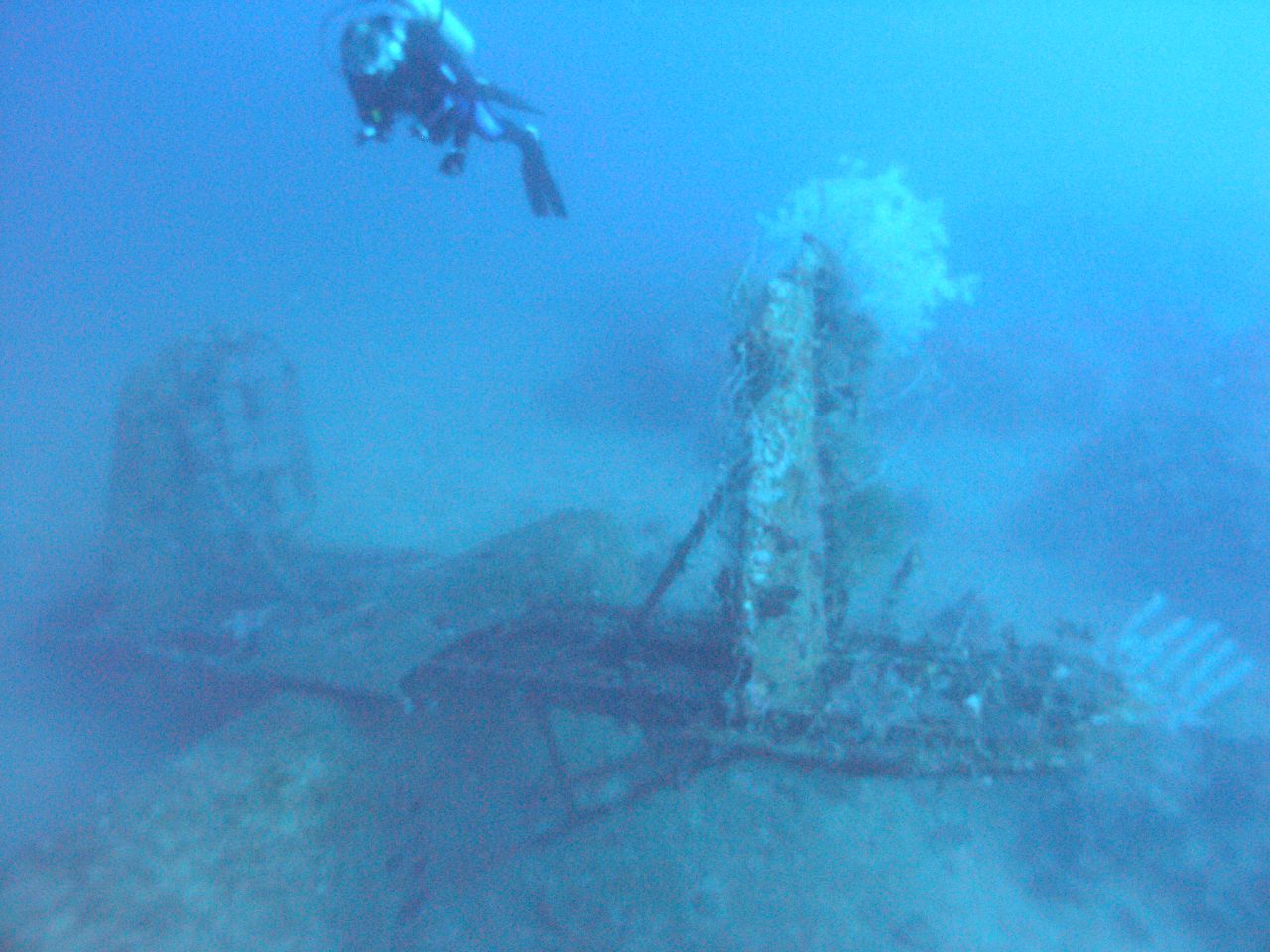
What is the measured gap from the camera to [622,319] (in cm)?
2431

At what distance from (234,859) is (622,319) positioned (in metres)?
21.2

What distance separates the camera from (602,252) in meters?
40.8

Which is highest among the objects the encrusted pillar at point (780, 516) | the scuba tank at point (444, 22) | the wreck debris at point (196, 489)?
the scuba tank at point (444, 22)

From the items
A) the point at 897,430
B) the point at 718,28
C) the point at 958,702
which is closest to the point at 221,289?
the point at 897,430

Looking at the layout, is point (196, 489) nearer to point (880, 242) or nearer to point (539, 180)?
point (539, 180)

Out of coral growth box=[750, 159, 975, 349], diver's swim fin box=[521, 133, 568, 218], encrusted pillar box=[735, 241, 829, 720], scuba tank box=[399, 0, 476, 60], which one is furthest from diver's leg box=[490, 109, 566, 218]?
encrusted pillar box=[735, 241, 829, 720]

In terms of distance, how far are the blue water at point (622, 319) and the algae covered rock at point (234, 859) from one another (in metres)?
3.51

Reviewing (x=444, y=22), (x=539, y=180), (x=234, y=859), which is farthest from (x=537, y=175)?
(x=234, y=859)

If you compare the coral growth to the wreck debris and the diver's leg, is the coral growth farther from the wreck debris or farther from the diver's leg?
the wreck debris

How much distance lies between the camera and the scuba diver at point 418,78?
5027mm

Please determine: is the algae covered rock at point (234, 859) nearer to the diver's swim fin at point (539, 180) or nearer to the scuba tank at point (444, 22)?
the diver's swim fin at point (539, 180)

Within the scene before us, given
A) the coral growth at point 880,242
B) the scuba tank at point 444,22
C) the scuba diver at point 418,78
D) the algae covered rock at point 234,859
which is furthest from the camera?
the coral growth at point 880,242

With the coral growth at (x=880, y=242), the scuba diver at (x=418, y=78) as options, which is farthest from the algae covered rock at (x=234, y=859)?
the coral growth at (x=880, y=242)

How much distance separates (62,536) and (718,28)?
195726mm
